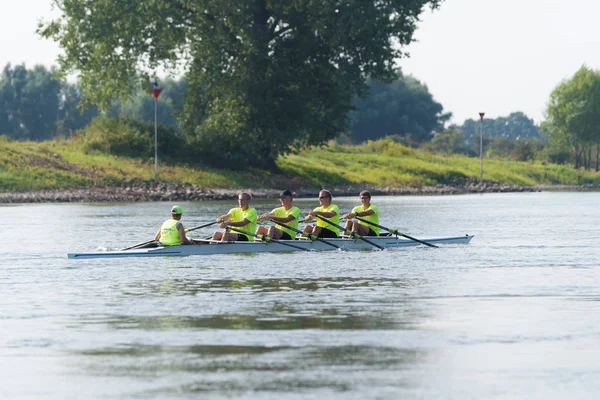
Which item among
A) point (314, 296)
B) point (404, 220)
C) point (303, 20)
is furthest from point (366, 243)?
point (303, 20)

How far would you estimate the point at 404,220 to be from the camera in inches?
1751

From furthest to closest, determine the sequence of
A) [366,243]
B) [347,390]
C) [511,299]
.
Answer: [366,243]
[511,299]
[347,390]

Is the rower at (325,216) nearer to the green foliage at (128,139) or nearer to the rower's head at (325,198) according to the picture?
the rower's head at (325,198)

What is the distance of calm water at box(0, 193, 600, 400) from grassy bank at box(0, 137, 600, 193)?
33534mm

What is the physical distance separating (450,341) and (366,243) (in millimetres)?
15609

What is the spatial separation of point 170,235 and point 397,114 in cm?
12320

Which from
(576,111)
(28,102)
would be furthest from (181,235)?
(28,102)

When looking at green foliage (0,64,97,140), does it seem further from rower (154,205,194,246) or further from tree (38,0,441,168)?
rower (154,205,194,246)

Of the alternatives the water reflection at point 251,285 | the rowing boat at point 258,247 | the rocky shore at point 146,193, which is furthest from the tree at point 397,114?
the water reflection at point 251,285

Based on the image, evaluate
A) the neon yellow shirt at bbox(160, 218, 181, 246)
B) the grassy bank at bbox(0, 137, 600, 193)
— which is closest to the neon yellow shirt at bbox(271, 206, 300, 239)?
the neon yellow shirt at bbox(160, 218, 181, 246)

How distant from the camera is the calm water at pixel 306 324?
12.6 m

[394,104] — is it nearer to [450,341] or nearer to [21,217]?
[21,217]

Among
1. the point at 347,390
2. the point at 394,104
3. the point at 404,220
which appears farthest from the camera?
the point at 394,104

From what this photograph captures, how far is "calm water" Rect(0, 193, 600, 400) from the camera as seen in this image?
1259 cm
